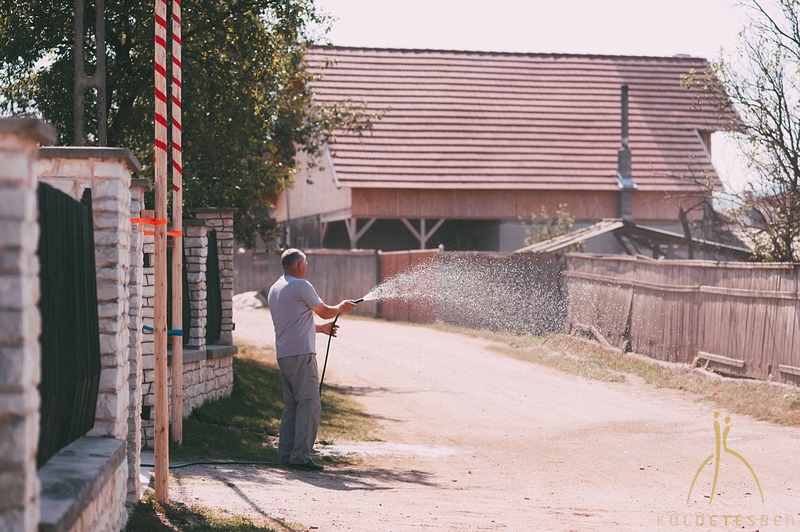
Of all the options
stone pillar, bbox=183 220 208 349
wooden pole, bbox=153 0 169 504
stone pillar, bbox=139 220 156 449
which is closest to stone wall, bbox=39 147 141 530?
wooden pole, bbox=153 0 169 504

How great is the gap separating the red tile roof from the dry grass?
24.3ft

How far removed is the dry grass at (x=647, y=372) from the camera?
573 inches

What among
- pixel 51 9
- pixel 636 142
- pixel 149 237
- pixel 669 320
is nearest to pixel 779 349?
pixel 669 320

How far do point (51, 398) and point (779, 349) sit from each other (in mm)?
12346

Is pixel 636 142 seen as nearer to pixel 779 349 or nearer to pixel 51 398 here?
pixel 779 349

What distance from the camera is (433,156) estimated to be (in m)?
33.8

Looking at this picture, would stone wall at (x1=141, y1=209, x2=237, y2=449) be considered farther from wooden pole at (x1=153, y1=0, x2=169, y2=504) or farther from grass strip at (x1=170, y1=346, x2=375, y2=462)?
wooden pole at (x1=153, y1=0, x2=169, y2=504)

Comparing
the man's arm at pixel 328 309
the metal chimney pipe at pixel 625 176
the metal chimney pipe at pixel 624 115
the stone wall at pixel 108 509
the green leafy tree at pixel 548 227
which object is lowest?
the stone wall at pixel 108 509

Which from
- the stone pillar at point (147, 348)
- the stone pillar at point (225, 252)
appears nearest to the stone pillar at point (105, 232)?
the stone pillar at point (147, 348)

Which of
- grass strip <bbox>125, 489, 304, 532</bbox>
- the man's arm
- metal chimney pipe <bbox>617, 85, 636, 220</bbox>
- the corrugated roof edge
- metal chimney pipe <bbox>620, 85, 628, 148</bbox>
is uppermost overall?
the corrugated roof edge

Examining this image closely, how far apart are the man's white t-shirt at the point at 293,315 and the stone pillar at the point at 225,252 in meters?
4.47

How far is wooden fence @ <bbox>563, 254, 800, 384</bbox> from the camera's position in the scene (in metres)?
15.3

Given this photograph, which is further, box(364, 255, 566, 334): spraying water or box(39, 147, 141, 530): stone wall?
box(364, 255, 566, 334): spraying water

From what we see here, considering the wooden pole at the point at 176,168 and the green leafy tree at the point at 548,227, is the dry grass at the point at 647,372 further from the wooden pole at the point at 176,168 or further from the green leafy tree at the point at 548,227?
the wooden pole at the point at 176,168
